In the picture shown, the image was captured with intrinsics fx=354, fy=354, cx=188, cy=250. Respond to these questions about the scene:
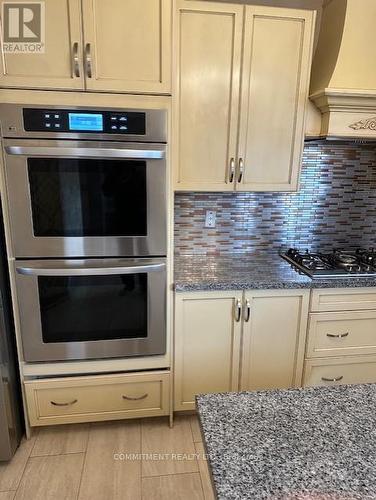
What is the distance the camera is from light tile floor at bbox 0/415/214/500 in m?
1.63

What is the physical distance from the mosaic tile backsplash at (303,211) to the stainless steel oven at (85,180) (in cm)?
59

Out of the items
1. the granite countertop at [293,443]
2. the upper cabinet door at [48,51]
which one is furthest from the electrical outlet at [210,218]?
the granite countertop at [293,443]

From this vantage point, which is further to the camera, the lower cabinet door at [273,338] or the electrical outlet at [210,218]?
the electrical outlet at [210,218]

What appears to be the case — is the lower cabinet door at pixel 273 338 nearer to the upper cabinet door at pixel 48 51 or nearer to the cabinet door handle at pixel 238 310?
the cabinet door handle at pixel 238 310

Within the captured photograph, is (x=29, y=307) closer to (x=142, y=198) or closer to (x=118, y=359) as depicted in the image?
(x=118, y=359)

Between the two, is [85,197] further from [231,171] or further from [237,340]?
[237,340]

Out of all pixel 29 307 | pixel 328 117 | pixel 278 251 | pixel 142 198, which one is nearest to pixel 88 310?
pixel 29 307

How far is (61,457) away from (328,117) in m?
2.24

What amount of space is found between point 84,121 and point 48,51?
12.5 inches

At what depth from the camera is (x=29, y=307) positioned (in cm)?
171

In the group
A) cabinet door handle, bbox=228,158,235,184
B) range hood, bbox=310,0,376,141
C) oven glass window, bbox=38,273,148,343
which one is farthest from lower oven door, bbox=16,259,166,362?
range hood, bbox=310,0,376,141

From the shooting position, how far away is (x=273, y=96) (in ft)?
6.10

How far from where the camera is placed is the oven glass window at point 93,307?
171 cm

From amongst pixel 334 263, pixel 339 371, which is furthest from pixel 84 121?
pixel 339 371
